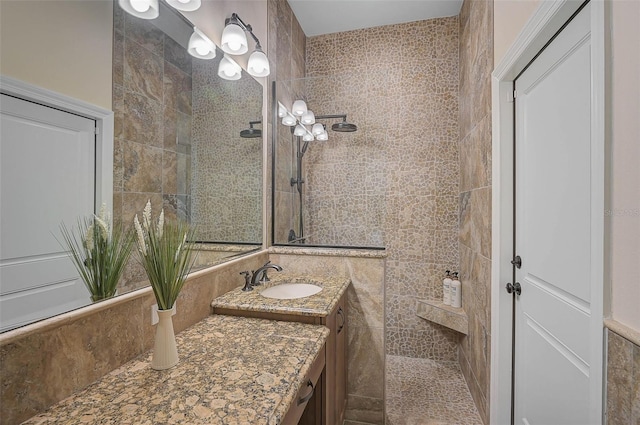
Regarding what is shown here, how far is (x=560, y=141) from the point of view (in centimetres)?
123

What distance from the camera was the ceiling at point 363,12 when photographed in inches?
98.0

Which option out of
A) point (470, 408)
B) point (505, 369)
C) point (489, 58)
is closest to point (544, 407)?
point (505, 369)

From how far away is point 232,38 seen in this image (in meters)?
1.54

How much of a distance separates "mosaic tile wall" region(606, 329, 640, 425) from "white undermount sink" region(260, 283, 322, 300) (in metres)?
1.21

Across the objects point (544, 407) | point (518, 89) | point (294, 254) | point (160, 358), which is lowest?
point (544, 407)

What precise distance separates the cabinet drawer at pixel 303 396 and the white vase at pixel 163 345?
396 millimetres

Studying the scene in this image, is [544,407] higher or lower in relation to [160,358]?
lower

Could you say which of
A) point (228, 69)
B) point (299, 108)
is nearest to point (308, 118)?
point (299, 108)

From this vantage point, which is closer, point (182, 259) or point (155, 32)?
point (182, 259)

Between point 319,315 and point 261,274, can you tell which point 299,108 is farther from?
point 319,315

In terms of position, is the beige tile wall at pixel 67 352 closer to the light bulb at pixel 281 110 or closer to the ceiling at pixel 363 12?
the light bulb at pixel 281 110

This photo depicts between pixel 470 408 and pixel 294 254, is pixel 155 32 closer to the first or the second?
pixel 294 254

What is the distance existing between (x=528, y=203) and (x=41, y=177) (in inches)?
76.4

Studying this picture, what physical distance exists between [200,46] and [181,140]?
49 cm
